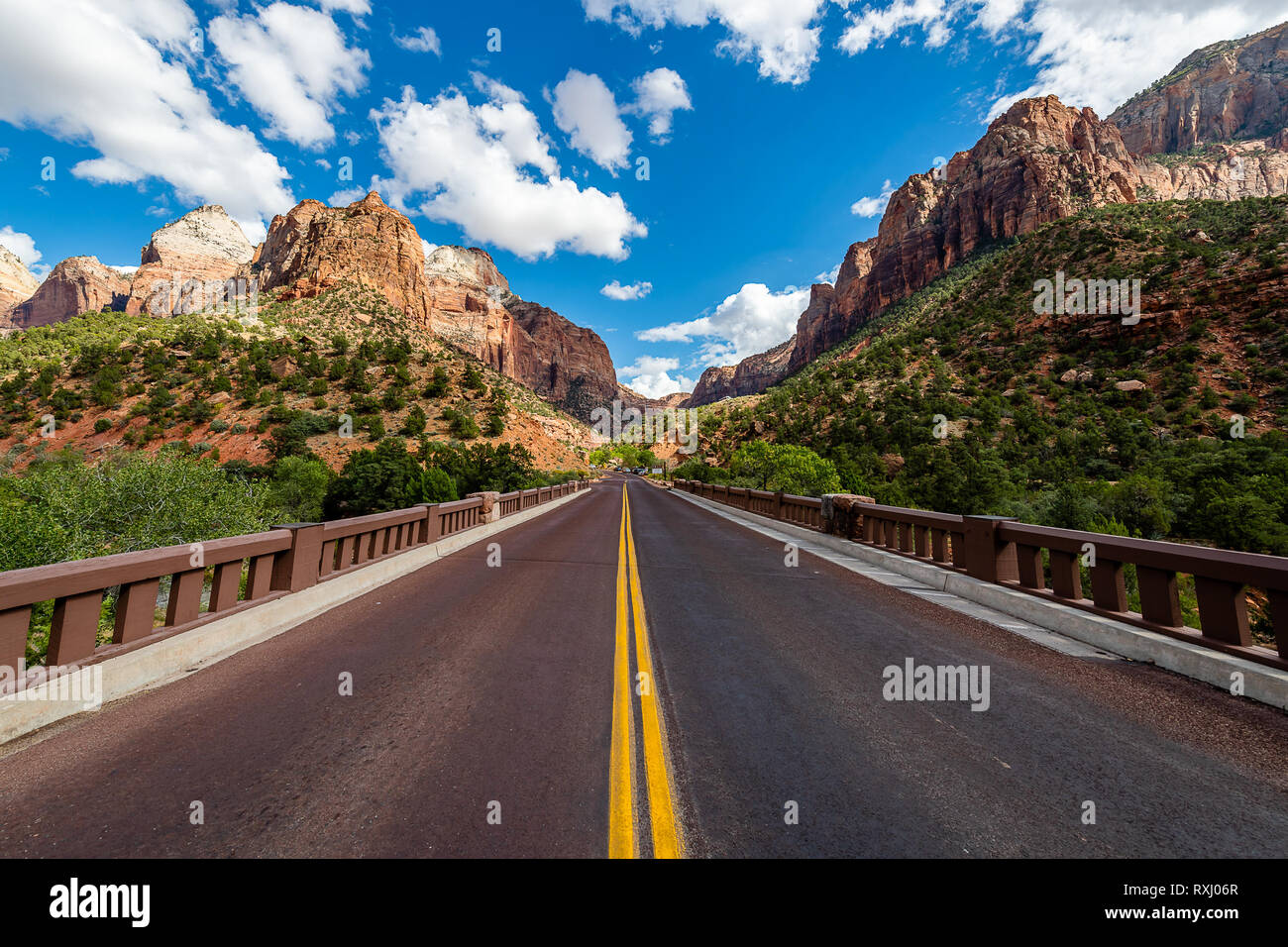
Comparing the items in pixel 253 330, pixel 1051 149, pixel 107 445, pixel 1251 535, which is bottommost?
pixel 1251 535

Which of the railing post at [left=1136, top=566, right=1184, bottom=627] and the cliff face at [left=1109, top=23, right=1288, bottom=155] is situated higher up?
the cliff face at [left=1109, top=23, right=1288, bottom=155]

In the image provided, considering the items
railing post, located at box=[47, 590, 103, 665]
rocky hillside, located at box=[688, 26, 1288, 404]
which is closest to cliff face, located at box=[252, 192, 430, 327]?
rocky hillside, located at box=[688, 26, 1288, 404]

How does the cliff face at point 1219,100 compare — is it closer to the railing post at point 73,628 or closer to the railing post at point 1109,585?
the railing post at point 1109,585

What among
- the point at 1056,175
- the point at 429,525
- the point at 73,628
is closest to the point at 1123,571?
the point at 73,628

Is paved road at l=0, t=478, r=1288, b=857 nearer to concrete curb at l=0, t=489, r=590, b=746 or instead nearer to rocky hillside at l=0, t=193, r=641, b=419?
concrete curb at l=0, t=489, r=590, b=746

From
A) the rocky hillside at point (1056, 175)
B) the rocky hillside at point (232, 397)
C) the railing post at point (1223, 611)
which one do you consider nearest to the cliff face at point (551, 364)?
the rocky hillside at point (1056, 175)

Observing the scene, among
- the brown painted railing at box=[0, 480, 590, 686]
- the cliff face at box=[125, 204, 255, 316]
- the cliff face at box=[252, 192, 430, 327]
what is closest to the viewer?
the brown painted railing at box=[0, 480, 590, 686]

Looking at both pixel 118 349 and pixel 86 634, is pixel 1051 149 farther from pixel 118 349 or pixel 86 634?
pixel 118 349

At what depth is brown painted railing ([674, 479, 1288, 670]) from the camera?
376 cm

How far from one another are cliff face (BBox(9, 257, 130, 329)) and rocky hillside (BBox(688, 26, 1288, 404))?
714ft

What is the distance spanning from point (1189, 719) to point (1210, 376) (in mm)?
47289

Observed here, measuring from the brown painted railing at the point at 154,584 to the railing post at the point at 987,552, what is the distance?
352 inches
